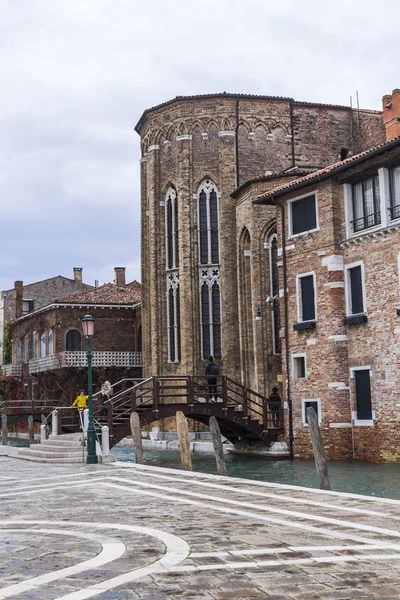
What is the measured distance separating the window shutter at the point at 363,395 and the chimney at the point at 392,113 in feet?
35.3

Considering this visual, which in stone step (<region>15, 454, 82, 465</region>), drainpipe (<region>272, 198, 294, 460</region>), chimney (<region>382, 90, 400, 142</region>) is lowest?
stone step (<region>15, 454, 82, 465</region>)

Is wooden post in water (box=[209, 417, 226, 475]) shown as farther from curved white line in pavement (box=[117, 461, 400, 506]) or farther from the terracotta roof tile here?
the terracotta roof tile

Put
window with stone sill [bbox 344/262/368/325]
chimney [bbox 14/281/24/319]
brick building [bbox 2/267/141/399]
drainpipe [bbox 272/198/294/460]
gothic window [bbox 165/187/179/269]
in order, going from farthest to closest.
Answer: chimney [bbox 14/281/24/319]
brick building [bbox 2/267/141/399]
gothic window [bbox 165/187/179/269]
drainpipe [bbox 272/198/294/460]
window with stone sill [bbox 344/262/368/325]

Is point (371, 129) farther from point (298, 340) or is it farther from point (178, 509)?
point (178, 509)

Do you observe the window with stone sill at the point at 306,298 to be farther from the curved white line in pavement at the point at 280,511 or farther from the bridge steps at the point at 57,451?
the curved white line in pavement at the point at 280,511

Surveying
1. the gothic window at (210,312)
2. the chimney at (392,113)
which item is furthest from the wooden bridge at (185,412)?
the chimney at (392,113)

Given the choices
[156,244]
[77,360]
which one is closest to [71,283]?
[77,360]

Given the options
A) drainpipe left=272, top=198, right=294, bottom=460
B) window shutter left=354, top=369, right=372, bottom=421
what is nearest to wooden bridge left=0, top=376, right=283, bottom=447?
drainpipe left=272, top=198, right=294, bottom=460

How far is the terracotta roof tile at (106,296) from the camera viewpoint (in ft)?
156

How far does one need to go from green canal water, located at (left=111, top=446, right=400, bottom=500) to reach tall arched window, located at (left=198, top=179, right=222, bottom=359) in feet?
23.3

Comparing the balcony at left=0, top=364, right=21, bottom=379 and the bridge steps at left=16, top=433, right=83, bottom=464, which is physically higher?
the balcony at left=0, top=364, right=21, bottom=379

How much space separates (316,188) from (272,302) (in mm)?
6071

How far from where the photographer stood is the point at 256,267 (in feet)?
107

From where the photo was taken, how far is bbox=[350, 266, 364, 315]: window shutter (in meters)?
24.1
